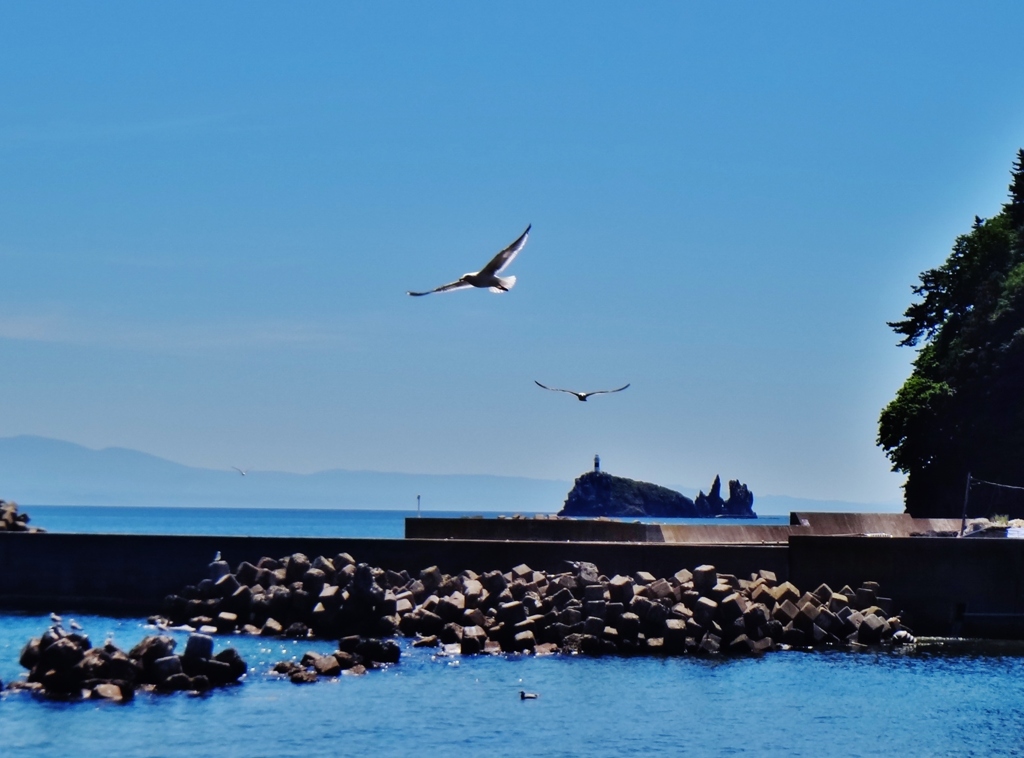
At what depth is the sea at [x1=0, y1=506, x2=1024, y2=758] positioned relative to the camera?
61.4 ft

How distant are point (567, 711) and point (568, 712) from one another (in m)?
0.06

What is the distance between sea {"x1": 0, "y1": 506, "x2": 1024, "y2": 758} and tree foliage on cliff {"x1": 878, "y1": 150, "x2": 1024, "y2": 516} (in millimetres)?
25917

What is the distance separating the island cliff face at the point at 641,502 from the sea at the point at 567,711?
454ft

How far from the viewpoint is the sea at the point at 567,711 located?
1870 centimetres

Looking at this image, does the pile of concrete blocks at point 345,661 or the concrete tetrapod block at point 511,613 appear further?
the concrete tetrapod block at point 511,613

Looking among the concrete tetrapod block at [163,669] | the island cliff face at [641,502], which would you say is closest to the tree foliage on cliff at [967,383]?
the concrete tetrapod block at [163,669]

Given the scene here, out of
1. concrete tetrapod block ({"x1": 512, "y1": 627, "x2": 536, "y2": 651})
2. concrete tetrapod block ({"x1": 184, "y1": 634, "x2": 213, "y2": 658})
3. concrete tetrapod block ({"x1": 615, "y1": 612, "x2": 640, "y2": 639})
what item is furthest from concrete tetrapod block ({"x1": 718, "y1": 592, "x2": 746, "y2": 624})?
concrete tetrapod block ({"x1": 184, "y1": 634, "x2": 213, "y2": 658})

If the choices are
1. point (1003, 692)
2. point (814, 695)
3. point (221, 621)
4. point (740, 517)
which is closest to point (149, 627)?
point (221, 621)

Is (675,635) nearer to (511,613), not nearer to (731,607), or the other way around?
(731,607)

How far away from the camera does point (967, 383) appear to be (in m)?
51.6

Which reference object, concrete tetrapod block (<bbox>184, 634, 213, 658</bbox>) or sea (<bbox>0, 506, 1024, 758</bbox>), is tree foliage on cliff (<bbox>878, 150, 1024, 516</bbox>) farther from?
concrete tetrapod block (<bbox>184, 634, 213, 658</bbox>)

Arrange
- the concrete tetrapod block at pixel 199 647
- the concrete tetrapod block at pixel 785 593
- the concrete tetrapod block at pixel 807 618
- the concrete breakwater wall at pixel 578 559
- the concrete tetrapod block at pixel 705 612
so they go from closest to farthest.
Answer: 1. the concrete tetrapod block at pixel 199 647
2. the concrete tetrapod block at pixel 705 612
3. the concrete tetrapod block at pixel 807 618
4. the concrete tetrapod block at pixel 785 593
5. the concrete breakwater wall at pixel 578 559

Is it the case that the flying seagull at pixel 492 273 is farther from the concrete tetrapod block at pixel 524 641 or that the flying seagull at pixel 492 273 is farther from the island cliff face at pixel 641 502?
the island cliff face at pixel 641 502

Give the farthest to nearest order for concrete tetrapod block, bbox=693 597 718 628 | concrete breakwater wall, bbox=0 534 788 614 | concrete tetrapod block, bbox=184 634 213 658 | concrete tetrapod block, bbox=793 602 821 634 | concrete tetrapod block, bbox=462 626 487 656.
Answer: concrete breakwater wall, bbox=0 534 788 614 < concrete tetrapod block, bbox=793 602 821 634 < concrete tetrapod block, bbox=693 597 718 628 < concrete tetrapod block, bbox=462 626 487 656 < concrete tetrapod block, bbox=184 634 213 658
